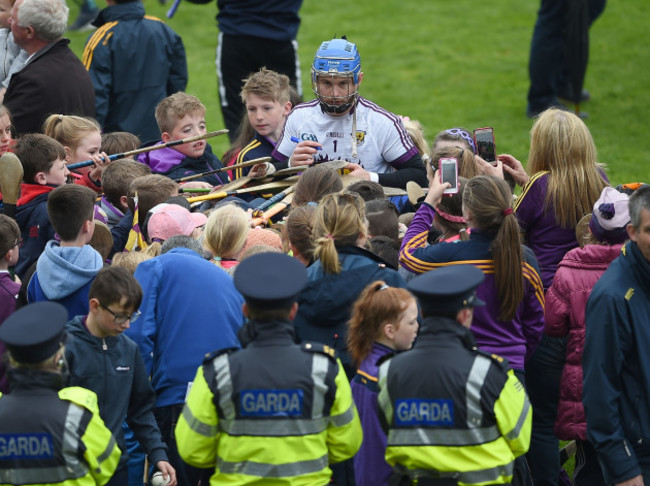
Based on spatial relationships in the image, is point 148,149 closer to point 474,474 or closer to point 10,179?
Result: point 10,179

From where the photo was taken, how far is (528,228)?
6.62 metres

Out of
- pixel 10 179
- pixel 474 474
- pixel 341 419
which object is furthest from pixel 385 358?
pixel 10 179

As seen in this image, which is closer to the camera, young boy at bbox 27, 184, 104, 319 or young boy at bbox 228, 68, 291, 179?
young boy at bbox 27, 184, 104, 319

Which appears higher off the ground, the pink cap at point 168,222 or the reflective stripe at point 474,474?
the pink cap at point 168,222

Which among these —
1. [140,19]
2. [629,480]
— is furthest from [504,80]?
[629,480]

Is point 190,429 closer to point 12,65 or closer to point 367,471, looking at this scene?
point 367,471

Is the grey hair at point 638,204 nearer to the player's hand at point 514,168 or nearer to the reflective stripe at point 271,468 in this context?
the reflective stripe at point 271,468

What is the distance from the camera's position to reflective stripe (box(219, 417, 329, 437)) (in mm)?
4340

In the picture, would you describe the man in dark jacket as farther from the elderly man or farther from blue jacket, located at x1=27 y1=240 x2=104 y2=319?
the elderly man

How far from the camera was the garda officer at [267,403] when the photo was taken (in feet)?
14.2

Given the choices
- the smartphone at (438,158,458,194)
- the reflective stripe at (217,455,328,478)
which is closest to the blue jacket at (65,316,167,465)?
the reflective stripe at (217,455,328,478)

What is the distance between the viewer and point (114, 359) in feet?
16.2

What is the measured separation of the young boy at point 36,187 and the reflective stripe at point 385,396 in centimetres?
284

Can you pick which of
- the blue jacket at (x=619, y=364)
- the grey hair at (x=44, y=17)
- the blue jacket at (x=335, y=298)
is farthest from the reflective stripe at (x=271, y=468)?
the grey hair at (x=44, y=17)
